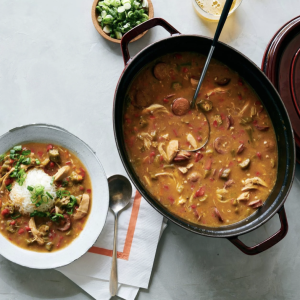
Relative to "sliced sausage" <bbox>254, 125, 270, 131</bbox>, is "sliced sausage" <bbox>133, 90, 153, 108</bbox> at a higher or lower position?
lower

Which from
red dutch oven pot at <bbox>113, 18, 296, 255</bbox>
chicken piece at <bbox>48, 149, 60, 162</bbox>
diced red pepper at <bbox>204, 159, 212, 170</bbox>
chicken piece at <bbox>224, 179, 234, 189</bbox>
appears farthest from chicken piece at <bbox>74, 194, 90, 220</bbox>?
chicken piece at <bbox>224, 179, 234, 189</bbox>

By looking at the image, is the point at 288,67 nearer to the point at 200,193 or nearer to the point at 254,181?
the point at 254,181


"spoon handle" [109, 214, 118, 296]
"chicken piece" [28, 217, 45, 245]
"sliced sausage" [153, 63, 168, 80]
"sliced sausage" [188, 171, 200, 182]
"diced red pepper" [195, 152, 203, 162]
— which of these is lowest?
"spoon handle" [109, 214, 118, 296]

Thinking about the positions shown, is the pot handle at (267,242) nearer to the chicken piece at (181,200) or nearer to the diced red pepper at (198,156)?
the chicken piece at (181,200)

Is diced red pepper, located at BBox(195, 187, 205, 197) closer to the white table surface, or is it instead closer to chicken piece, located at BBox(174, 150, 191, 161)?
chicken piece, located at BBox(174, 150, 191, 161)

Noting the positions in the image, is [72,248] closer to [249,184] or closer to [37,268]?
[37,268]

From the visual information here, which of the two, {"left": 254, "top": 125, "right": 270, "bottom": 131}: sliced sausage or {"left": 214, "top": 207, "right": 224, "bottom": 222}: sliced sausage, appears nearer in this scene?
{"left": 214, "top": 207, "right": 224, "bottom": 222}: sliced sausage

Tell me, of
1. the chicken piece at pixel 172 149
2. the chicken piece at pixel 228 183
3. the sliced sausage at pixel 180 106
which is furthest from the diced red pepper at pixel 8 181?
the chicken piece at pixel 228 183

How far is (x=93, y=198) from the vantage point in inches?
97.7

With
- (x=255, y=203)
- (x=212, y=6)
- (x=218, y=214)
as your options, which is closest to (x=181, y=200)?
(x=218, y=214)

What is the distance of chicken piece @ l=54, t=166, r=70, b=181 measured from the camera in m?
2.43

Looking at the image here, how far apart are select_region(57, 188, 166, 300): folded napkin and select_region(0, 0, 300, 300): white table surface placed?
105mm

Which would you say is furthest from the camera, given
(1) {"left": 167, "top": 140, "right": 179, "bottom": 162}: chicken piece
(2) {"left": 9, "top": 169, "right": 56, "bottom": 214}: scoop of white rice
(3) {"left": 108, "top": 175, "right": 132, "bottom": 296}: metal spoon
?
(3) {"left": 108, "top": 175, "right": 132, "bottom": 296}: metal spoon

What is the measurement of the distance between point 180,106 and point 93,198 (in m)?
0.97
